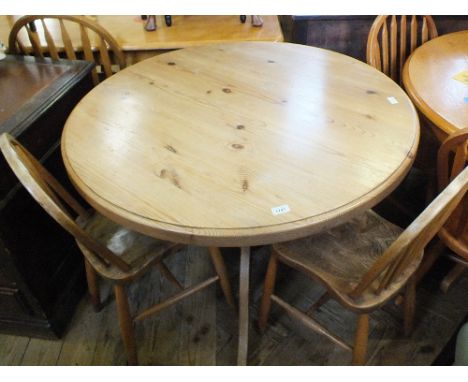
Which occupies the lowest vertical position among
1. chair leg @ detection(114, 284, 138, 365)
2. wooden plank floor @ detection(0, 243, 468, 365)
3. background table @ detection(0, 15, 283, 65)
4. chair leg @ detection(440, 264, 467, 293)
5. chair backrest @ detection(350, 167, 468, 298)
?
wooden plank floor @ detection(0, 243, 468, 365)

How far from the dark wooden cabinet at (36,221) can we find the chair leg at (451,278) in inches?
59.9

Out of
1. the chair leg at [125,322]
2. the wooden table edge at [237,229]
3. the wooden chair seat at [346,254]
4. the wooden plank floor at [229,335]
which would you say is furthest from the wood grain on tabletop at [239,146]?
the wooden plank floor at [229,335]

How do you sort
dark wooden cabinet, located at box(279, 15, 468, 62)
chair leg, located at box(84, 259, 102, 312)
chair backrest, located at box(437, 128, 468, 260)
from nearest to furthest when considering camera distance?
chair backrest, located at box(437, 128, 468, 260)
chair leg, located at box(84, 259, 102, 312)
dark wooden cabinet, located at box(279, 15, 468, 62)

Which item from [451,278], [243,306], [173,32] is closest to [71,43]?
[173,32]

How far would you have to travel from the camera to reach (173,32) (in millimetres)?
1947

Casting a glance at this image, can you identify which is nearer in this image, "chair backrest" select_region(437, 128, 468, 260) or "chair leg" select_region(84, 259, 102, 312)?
"chair backrest" select_region(437, 128, 468, 260)

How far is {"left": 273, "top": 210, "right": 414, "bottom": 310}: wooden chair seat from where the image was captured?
39.2 inches

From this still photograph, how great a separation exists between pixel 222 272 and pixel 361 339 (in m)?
0.53

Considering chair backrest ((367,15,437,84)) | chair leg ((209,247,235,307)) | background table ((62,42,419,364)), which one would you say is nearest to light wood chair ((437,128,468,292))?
background table ((62,42,419,364))

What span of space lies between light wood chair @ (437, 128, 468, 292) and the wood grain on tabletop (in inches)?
4.4

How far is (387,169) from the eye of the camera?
2.95 ft

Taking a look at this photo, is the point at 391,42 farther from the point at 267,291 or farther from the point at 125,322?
the point at 125,322

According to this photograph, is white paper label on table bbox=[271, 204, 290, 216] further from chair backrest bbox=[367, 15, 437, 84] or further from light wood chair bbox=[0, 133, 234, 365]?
chair backrest bbox=[367, 15, 437, 84]

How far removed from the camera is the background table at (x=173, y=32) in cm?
185
